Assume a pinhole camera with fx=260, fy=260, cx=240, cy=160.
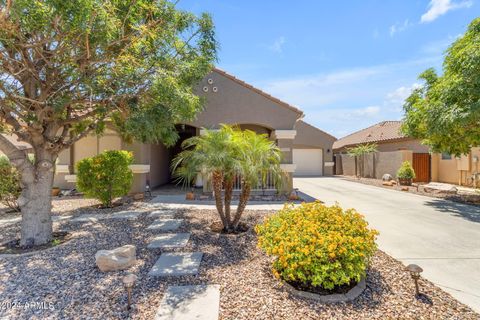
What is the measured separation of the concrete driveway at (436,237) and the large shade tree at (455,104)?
8.78ft

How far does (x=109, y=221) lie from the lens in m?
7.54

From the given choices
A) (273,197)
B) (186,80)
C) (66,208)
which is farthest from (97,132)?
(273,197)

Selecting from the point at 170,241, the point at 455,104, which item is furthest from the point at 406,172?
the point at 170,241

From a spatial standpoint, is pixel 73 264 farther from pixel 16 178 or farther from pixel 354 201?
pixel 354 201

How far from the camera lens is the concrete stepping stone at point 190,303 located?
3.21 meters

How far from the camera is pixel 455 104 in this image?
30.0 feet

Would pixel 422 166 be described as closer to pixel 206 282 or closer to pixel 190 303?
pixel 206 282

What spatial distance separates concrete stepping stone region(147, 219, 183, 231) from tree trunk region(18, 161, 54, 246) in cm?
227

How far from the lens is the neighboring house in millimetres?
18312

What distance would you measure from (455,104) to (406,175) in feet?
26.7

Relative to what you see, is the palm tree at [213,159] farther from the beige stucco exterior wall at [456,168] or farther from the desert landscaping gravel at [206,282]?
the beige stucco exterior wall at [456,168]

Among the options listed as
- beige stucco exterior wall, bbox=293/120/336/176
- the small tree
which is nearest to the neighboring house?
the small tree

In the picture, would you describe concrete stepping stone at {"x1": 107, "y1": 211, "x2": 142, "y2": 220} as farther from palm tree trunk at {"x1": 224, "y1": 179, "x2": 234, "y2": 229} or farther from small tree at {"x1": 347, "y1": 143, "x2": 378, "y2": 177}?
small tree at {"x1": 347, "y1": 143, "x2": 378, "y2": 177}

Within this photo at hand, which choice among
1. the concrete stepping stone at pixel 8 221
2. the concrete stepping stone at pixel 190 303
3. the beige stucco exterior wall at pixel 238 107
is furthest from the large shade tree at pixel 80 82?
the beige stucco exterior wall at pixel 238 107
